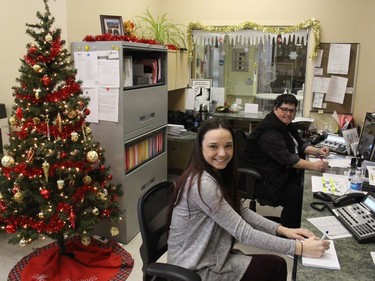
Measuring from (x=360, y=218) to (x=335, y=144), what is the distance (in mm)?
1675

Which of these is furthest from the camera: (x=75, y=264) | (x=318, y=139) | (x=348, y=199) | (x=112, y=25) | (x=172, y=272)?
(x=318, y=139)

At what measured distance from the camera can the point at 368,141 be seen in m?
2.72

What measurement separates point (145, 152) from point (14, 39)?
1472 mm

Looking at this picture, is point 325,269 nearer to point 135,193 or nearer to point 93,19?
point 135,193

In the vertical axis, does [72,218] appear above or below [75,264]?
above

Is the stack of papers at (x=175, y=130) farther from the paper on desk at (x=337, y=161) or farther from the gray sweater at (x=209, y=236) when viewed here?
the gray sweater at (x=209, y=236)

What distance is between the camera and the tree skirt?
2424 mm

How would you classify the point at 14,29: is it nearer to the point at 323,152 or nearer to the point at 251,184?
the point at 251,184

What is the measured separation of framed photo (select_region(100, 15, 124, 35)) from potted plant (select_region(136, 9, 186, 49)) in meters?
0.71

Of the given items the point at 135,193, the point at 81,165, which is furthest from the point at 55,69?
the point at 135,193

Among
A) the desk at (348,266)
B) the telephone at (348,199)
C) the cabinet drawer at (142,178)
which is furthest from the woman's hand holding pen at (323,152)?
the cabinet drawer at (142,178)

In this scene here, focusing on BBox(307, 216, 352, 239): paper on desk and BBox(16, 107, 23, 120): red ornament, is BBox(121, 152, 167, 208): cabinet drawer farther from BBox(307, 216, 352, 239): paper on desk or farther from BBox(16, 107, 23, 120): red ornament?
BBox(307, 216, 352, 239): paper on desk

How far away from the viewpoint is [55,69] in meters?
2.29

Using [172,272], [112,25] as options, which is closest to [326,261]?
[172,272]
